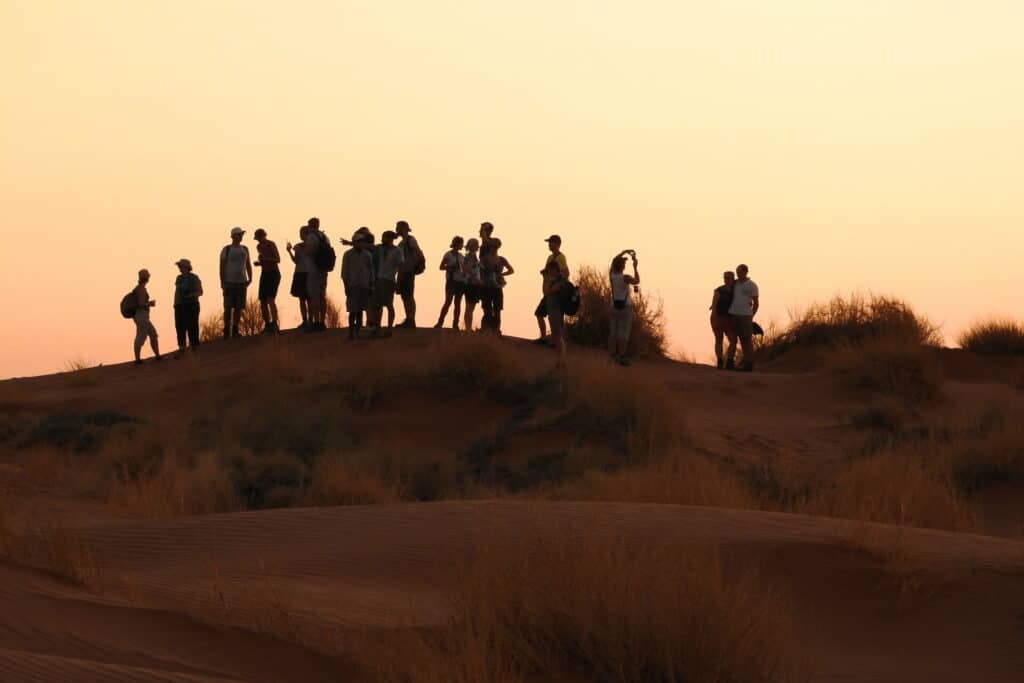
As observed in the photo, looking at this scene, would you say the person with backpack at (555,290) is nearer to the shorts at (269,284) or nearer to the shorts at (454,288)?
the shorts at (454,288)

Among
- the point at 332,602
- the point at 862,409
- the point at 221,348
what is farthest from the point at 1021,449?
the point at 221,348

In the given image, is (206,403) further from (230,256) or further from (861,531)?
(861,531)

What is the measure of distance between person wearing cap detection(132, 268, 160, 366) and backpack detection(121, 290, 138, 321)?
1.5 inches

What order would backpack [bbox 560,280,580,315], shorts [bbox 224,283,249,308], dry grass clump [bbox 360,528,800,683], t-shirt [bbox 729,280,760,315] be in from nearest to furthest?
dry grass clump [bbox 360,528,800,683] → backpack [bbox 560,280,580,315] → t-shirt [bbox 729,280,760,315] → shorts [bbox 224,283,249,308]

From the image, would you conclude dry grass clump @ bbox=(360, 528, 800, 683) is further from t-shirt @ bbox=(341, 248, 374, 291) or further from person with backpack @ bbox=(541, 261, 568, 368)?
t-shirt @ bbox=(341, 248, 374, 291)

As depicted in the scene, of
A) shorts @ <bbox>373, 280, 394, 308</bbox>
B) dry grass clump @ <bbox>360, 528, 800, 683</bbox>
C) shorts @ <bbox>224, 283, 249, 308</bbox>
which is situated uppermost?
shorts @ <bbox>224, 283, 249, 308</bbox>

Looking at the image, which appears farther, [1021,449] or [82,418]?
[82,418]

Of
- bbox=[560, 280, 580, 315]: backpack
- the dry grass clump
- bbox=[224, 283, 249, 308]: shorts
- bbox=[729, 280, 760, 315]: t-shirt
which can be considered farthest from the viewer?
bbox=[224, 283, 249, 308]: shorts

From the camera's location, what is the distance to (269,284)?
26531mm

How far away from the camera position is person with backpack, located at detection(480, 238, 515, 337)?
24.5 m

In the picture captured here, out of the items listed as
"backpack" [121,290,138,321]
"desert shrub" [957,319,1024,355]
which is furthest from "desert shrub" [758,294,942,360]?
"backpack" [121,290,138,321]

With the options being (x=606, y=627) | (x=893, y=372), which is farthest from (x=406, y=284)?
(x=606, y=627)

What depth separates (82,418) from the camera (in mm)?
23531

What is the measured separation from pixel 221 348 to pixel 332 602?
20486mm
